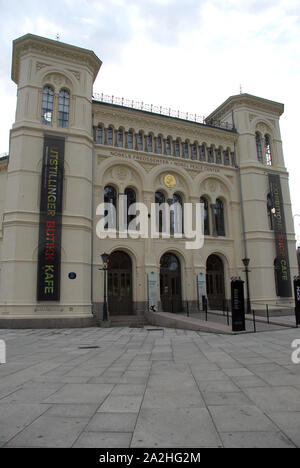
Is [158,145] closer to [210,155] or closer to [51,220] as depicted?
[210,155]

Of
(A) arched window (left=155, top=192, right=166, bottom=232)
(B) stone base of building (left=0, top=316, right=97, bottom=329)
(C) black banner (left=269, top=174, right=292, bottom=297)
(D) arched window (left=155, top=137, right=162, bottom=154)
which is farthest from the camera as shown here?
(C) black banner (left=269, top=174, right=292, bottom=297)

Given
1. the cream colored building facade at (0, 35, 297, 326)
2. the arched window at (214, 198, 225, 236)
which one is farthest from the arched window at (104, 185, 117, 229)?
the arched window at (214, 198, 225, 236)

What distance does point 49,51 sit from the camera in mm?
21531

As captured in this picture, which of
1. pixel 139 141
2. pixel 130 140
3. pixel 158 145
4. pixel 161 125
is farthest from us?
pixel 161 125

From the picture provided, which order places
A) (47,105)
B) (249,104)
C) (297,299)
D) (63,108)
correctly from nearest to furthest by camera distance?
(297,299) → (47,105) → (63,108) → (249,104)

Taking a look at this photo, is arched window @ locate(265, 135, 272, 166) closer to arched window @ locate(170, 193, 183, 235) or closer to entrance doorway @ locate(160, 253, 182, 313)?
arched window @ locate(170, 193, 183, 235)

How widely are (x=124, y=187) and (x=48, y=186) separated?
5897 mm

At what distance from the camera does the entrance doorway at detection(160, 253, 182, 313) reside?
2397 cm

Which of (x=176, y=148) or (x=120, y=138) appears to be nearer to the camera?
(x=120, y=138)

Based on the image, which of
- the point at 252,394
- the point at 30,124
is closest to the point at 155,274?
the point at 30,124

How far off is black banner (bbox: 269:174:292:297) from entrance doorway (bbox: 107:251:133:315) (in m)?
12.4

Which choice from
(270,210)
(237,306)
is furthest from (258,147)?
(237,306)

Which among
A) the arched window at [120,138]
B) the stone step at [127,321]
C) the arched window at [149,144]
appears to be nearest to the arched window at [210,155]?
the arched window at [149,144]
